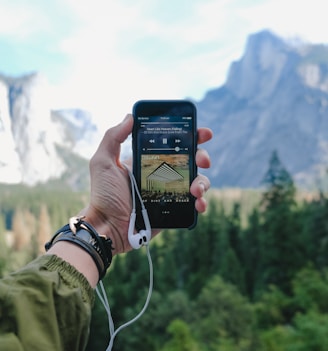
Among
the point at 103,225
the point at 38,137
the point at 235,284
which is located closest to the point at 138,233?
the point at 103,225

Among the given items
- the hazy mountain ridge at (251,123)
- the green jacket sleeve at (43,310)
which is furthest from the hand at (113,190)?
the hazy mountain ridge at (251,123)

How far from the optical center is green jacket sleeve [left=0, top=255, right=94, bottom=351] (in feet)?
2.94

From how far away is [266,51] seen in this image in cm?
11425

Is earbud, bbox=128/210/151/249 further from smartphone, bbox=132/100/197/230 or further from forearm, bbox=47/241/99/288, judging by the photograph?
forearm, bbox=47/241/99/288

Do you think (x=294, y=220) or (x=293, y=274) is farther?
(x=294, y=220)

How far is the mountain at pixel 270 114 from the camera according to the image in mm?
91875

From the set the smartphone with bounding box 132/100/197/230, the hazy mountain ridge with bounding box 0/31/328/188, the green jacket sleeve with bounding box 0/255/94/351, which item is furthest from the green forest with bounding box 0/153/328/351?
the hazy mountain ridge with bounding box 0/31/328/188

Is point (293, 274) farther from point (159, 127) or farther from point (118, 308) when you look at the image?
point (159, 127)

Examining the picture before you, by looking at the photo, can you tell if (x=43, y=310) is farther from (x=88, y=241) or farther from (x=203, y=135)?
(x=203, y=135)

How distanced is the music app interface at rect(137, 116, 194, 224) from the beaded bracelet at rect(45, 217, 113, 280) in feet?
0.91

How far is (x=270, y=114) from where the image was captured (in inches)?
3939

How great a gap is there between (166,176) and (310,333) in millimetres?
5448

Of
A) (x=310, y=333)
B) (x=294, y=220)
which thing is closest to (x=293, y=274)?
(x=294, y=220)

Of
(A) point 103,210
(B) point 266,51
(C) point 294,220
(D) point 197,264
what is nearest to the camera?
(A) point 103,210
